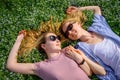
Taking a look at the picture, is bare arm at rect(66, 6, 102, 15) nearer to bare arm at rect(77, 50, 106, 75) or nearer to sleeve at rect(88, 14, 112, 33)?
sleeve at rect(88, 14, 112, 33)

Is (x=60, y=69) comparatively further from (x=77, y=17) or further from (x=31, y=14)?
(x=31, y=14)

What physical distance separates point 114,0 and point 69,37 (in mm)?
1487

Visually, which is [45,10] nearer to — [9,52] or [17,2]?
[17,2]

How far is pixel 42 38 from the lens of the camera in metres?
6.75

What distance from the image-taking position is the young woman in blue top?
651cm

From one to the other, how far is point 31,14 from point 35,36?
2.22 ft

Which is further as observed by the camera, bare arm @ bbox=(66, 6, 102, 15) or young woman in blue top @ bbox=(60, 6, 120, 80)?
bare arm @ bbox=(66, 6, 102, 15)

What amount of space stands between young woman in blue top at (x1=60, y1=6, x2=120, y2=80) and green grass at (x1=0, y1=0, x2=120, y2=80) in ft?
0.95

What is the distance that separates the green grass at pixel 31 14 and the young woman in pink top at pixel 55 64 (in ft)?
0.75

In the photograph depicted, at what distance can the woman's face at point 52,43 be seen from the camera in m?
6.55

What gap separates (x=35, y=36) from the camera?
693 centimetres

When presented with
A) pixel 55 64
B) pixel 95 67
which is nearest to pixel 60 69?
pixel 55 64

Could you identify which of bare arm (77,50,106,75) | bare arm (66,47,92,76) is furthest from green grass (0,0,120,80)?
bare arm (77,50,106,75)

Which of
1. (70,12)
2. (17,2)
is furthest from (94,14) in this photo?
(17,2)
